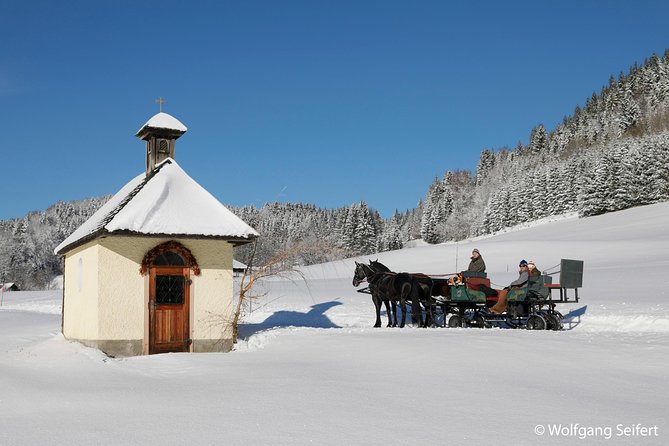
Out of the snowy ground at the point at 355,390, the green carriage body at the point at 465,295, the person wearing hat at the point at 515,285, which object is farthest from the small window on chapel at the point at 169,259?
the person wearing hat at the point at 515,285

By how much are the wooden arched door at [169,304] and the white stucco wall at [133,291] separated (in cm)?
16

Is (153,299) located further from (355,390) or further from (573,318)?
(573,318)

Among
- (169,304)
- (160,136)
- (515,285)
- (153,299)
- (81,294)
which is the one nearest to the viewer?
(153,299)

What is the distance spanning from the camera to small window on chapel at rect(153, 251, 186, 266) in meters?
15.2

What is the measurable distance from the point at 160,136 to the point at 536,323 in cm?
1141

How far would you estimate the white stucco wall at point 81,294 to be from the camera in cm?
1471

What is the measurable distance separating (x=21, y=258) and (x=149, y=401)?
113 metres

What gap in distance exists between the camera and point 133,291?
14781mm

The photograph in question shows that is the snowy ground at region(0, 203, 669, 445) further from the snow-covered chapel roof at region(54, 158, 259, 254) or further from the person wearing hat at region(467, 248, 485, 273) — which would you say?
the person wearing hat at region(467, 248, 485, 273)

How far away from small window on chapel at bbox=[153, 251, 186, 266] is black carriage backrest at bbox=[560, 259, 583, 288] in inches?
377

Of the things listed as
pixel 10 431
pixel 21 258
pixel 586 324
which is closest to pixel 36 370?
pixel 10 431

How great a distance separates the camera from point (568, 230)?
61.7m

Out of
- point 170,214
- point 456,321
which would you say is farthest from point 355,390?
point 456,321

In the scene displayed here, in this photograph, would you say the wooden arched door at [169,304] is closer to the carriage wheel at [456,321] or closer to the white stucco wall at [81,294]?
the white stucco wall at [81,294]
